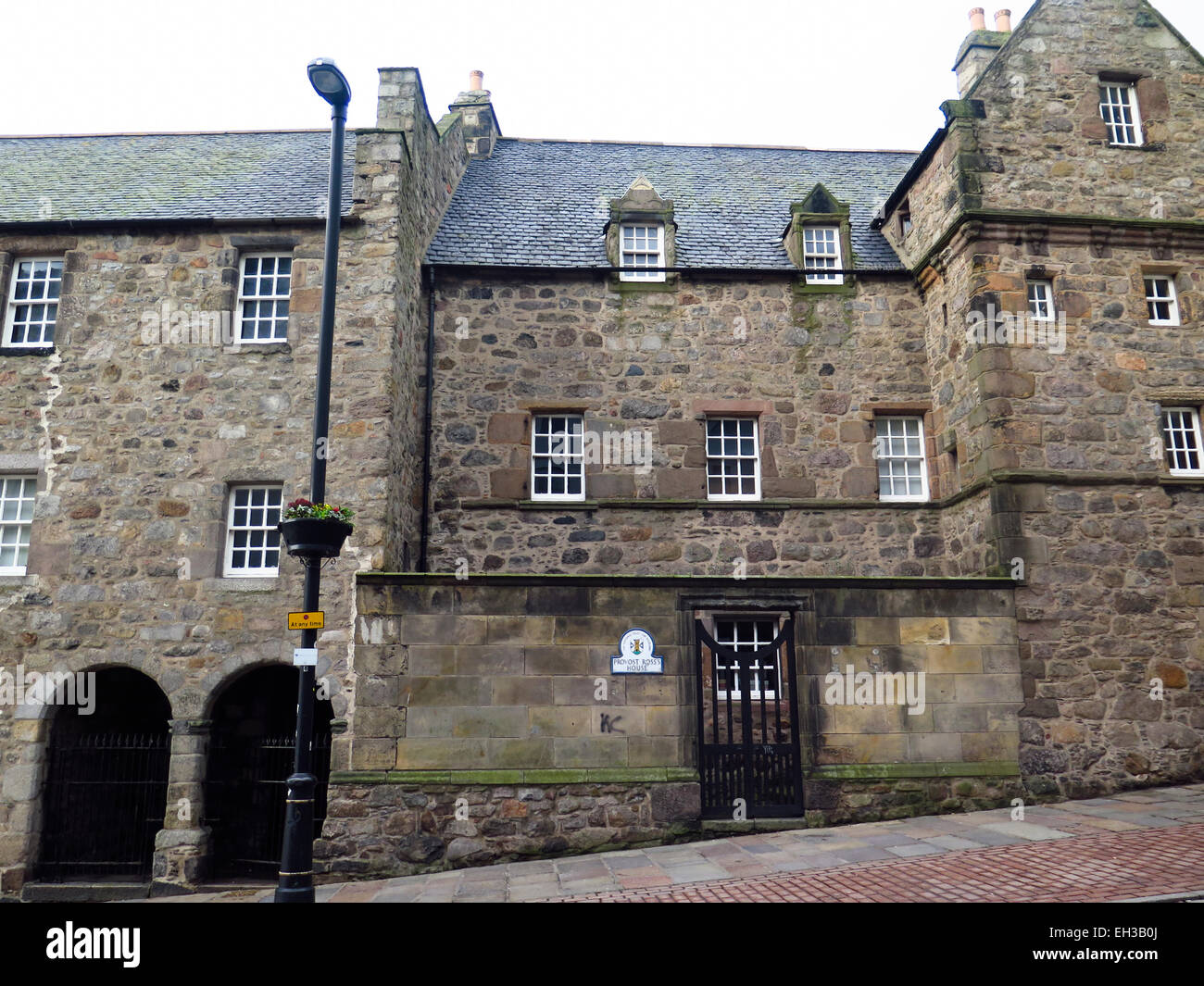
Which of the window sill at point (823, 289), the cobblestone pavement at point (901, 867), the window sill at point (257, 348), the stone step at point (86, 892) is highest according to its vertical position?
the window sill at point (823, 289)

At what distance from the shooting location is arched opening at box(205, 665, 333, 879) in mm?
12133

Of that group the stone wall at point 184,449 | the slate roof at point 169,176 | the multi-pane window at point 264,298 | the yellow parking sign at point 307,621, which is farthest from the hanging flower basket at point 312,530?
the slate roof at point 169,176

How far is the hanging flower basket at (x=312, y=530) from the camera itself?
26.4 feet

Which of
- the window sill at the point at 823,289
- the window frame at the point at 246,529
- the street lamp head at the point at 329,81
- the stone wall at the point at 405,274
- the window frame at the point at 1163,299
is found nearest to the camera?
the street lamp head at the point at 329,81

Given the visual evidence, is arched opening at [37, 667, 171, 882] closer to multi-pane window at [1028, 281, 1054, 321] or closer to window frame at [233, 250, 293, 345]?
window frame at [233, 250, 293, 345]

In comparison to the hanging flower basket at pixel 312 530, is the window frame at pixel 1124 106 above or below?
above

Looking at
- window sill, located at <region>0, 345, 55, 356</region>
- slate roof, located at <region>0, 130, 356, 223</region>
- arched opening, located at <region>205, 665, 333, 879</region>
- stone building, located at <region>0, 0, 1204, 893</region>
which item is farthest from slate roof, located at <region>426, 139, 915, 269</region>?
arched opening, located at <region>205, 665, 333, 879</region>

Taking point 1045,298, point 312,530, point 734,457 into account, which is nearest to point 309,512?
point 312,530

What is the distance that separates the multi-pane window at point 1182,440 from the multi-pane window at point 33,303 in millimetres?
17370

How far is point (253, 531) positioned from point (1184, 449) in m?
14.2

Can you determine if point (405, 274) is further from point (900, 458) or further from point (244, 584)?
point (900, 458)

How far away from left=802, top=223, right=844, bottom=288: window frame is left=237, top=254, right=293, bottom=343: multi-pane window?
905 centimetres

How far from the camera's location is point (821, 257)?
51.6 feet

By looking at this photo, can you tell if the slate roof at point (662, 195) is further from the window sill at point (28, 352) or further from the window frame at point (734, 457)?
the window sill at point (28, 352)
